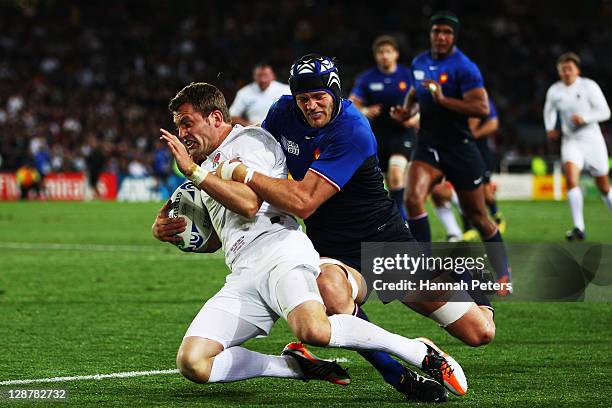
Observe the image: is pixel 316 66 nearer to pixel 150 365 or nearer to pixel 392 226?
pixel 392 226

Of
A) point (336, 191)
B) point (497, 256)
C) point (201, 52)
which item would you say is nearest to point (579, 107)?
point (497, 256)

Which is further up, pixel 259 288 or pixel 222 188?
pixel 222 188

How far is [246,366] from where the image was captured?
579 centimetres

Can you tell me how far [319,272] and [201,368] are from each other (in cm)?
80

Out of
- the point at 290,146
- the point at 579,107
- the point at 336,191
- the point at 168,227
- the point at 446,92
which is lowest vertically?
the point at 168,227

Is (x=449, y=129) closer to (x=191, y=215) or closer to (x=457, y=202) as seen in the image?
(x=457, y=202)

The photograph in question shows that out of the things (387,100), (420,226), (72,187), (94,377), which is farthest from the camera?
(72,187)

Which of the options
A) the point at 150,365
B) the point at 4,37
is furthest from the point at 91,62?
the point at 150,365

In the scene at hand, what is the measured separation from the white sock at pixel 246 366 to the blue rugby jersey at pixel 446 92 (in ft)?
16.2

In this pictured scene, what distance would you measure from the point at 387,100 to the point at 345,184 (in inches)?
315

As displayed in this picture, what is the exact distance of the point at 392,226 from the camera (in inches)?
250

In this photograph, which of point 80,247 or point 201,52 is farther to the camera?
point 201,52

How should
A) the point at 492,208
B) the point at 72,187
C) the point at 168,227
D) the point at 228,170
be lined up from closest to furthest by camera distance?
the point at 228,170
the point at 168,227
the point at 492,208
the point at 72,187

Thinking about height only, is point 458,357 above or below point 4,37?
below
